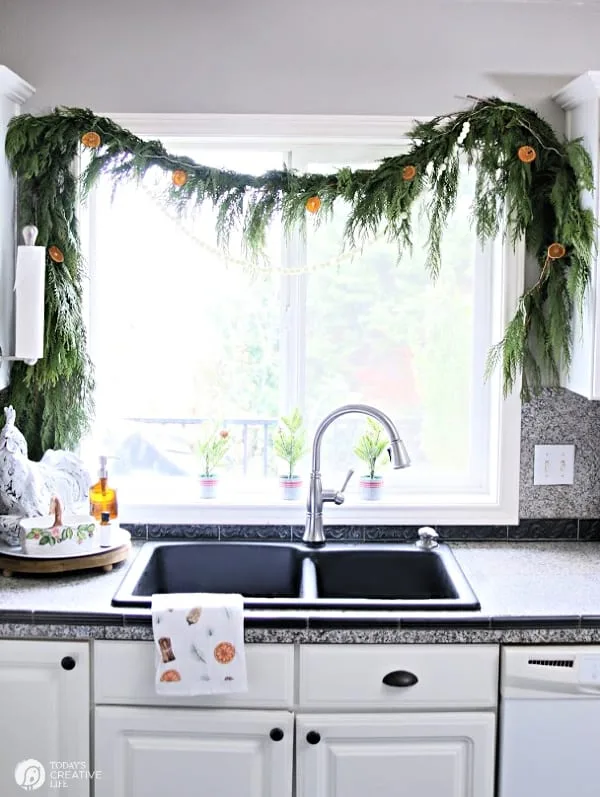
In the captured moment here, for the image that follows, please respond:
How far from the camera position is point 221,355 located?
2916mm

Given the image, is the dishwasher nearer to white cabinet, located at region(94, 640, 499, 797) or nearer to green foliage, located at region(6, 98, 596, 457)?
white cabinet, located at region(94, 640, 499, 797)

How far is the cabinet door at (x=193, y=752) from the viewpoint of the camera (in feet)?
7.29

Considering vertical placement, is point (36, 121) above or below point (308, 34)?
below

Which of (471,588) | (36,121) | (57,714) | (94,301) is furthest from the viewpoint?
(94,301)

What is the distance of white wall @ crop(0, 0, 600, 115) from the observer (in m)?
2.70

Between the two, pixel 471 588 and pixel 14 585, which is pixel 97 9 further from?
pixel 471 588

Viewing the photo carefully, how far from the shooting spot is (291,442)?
2.83 meters

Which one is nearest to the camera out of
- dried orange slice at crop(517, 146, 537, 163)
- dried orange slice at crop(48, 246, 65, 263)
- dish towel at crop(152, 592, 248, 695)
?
dish towel at crop(152, 592, 248, 695)

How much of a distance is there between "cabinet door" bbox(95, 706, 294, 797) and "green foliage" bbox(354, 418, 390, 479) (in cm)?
85

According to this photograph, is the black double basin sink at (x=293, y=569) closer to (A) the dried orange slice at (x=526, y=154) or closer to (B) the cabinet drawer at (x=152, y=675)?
(B) the cabinet drawer at (x=152, y=675)

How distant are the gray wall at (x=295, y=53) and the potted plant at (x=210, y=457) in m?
0.91

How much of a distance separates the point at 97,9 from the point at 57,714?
5.96ft

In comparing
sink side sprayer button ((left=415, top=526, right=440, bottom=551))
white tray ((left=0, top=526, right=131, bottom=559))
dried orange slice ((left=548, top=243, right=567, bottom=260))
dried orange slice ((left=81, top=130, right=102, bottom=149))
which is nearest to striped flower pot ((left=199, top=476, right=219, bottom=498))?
white tray ((left=0, top=526, right=131, bottom=559))

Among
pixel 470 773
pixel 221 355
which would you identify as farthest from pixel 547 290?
pixel 470 773
